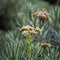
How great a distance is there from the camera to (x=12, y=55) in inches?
40.9

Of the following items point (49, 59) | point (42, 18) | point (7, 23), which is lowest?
point (7, 23)

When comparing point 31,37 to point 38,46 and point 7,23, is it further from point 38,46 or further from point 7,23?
point 7,23

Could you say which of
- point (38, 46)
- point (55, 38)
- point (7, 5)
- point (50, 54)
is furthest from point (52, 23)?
point (7, 5)

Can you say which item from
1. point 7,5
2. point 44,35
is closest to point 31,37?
point 44,35

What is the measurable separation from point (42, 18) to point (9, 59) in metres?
0.29

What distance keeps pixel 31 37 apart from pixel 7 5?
2819 millimetres

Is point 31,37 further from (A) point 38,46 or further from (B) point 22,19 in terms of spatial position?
(B) point 22,19

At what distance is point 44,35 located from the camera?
1.26 m

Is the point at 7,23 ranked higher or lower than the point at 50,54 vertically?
lower

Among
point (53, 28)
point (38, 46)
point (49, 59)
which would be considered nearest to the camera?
point (49, 59)

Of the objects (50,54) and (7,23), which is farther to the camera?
(7,23)

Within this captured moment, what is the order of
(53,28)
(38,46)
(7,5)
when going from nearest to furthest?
(38,46) → (53,28) → (7,5)

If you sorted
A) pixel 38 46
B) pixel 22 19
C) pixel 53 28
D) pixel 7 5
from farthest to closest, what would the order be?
pixel 7 5 → pixel 22 19 → pixel 53 28 → pixel 38 46

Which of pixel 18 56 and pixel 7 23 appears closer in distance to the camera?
pixel 18 56
